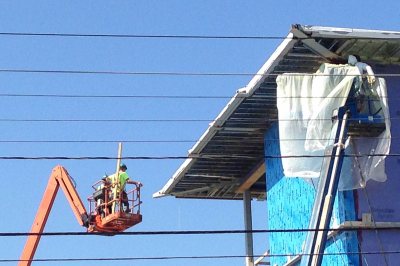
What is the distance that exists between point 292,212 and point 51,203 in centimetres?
1015

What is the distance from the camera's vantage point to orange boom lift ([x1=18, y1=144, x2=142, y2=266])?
103 ft

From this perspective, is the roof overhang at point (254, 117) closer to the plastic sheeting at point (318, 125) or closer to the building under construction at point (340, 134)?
the building under construction at point (340, 134)

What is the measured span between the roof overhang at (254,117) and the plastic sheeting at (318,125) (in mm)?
661

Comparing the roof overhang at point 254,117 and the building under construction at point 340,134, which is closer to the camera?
the building under construction at point 340,134

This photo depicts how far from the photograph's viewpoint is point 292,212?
27.3 metres

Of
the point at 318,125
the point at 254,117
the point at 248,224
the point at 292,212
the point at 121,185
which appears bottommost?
the point at 292,212

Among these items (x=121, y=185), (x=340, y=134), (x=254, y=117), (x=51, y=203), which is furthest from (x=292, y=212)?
(x=51, y=203)

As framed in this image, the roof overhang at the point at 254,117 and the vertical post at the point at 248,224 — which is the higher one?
the roof overhang at the point at 254,117

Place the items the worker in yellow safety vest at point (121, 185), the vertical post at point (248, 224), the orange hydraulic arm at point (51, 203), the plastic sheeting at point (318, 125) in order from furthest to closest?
the orange hydraulic arm at point (51, 203) < the vertical post at point (248, 224) < the worker in yellow safety vest at point (121, 185) < the plastic sheeting at point (318, 125)

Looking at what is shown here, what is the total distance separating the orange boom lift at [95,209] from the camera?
31375mm

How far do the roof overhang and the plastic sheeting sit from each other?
0.66 meters

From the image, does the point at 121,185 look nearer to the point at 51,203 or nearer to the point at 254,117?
the point at 51,203

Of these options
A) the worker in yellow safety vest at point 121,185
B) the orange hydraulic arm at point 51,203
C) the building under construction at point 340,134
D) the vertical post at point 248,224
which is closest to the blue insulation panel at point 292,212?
the building under construction at point 340,134

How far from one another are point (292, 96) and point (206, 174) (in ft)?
29.0
